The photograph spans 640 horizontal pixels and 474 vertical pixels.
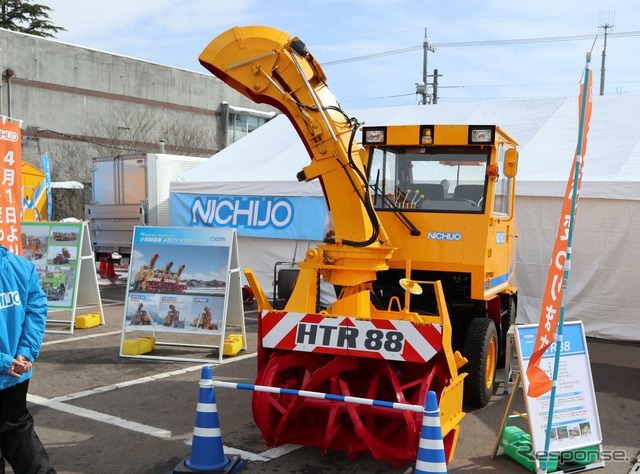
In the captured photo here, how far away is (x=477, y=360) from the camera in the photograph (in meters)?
6.29

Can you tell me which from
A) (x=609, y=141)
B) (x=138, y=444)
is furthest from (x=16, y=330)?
(x=609, y=141)

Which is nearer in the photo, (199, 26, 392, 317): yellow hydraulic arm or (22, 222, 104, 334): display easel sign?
(199, 26, 392, 317): yellow hydraulic arm

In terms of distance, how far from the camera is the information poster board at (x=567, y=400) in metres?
4.71

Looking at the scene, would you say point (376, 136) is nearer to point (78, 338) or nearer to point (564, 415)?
point (564, 415)

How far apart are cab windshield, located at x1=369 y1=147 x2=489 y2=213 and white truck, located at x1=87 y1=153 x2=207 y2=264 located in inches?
369

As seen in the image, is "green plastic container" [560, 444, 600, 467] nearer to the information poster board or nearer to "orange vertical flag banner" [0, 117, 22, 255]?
the information poster board

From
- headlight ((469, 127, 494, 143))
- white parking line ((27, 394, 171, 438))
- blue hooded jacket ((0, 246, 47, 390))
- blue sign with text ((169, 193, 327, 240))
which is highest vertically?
headlight ((469, 127, 494, 143))

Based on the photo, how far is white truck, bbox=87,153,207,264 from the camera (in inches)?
593

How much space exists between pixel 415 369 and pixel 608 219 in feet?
21.6

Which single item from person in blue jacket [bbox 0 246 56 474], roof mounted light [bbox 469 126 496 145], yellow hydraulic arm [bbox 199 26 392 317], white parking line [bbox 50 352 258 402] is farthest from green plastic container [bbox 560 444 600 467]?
white parking line [bbox 50 352 258 402]

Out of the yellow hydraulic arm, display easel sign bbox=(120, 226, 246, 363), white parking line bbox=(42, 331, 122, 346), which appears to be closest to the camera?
the yellow hydraulic arm

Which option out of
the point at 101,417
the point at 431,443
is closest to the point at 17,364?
the point at 101,417

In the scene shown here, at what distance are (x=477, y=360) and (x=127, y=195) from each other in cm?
1143

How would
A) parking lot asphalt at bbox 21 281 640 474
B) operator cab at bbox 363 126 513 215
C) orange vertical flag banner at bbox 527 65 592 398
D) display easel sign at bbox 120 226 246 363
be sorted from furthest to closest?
display easel sign at bbox 120 226 246 363
operator cab at bbox 363 126 513 215
parking lot asphalt at bbox 21 281 640 474
orange vertical flag banner at bbox 527 65 592 398
